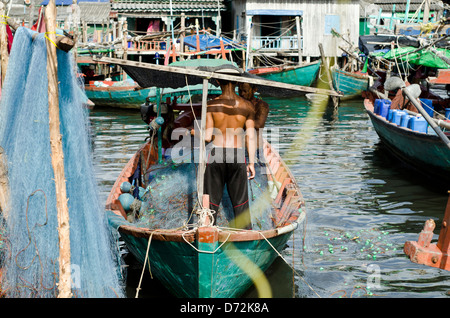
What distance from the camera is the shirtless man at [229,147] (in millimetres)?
6328

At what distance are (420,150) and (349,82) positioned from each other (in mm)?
14740

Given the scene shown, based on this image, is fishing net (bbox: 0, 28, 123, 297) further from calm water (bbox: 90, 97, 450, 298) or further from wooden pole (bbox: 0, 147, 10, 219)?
calm water (bbox: 90, 97, 450, 298)

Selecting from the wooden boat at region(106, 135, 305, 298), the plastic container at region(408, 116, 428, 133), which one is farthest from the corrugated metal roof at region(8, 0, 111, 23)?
the wooden boat at region(106, 135, 305, 298)

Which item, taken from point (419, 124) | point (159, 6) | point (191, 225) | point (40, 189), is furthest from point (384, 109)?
point (159, 6)

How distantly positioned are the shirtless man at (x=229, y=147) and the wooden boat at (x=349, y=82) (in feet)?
64.5

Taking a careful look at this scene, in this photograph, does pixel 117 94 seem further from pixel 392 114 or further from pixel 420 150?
pixel 420 150

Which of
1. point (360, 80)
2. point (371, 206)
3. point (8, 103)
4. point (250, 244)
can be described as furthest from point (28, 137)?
point (360, 80)

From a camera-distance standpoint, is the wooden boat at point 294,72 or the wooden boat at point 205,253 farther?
the wooden boat at point 294,72

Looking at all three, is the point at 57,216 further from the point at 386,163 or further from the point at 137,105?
the point at 137,105

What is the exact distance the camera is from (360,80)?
998 inches

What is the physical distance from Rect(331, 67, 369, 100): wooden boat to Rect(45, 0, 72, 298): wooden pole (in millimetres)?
21775

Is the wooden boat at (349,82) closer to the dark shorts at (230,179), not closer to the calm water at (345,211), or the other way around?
the calm water at (345,211)

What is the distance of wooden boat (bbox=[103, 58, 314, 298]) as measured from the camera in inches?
219

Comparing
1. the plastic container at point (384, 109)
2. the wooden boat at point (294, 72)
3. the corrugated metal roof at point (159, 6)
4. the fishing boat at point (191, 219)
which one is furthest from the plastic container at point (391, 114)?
the corrugated metal roof at point (159, 6)
